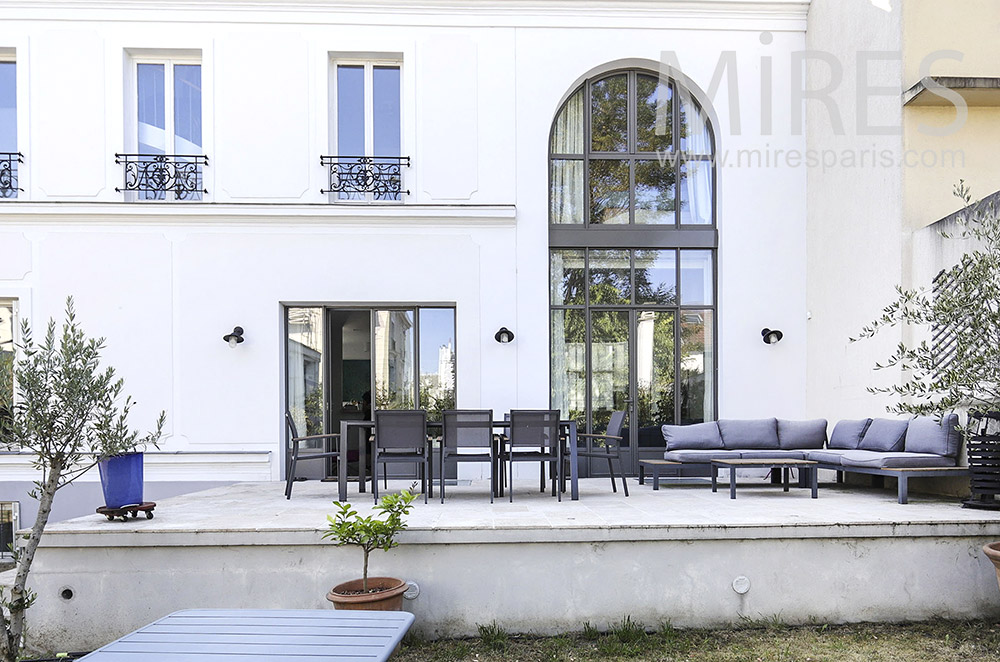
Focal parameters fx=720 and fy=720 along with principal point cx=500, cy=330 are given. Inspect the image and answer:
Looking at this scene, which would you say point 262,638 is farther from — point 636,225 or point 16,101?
point 16,101

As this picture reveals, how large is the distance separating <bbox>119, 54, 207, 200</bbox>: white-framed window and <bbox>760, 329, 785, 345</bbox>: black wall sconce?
7.00 m

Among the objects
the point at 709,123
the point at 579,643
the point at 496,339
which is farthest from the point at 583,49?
the point at 579,643

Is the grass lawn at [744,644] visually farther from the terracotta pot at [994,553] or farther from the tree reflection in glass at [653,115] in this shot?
the tree reflection in glass at [653,115]

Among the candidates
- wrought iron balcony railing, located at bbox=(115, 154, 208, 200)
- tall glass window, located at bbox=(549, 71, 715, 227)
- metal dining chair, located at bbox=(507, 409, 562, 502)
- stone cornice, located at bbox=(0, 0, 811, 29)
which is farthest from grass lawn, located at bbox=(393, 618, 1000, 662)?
stone cornice, located at bbox=(0, 0, 811, 29)

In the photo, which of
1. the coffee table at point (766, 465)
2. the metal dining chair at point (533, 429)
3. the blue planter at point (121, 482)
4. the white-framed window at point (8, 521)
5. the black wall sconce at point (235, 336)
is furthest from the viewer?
the black wall sconce at point (235, 336)

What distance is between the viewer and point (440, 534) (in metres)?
4.64

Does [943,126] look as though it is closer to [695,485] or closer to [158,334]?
[695,485]

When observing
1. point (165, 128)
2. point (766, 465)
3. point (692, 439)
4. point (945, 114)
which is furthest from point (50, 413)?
point (945, 114)

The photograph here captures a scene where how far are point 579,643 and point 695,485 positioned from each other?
142 inches

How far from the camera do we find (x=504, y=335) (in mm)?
8617

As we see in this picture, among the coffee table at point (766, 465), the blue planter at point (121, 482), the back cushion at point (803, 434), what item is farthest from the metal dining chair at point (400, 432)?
the back cushion at point (803, 434)

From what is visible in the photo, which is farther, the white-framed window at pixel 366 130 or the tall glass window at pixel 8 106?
the white-framed window at pixel 366 130

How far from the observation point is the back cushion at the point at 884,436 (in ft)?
22.3

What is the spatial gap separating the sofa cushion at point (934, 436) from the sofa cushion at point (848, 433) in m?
0.65
